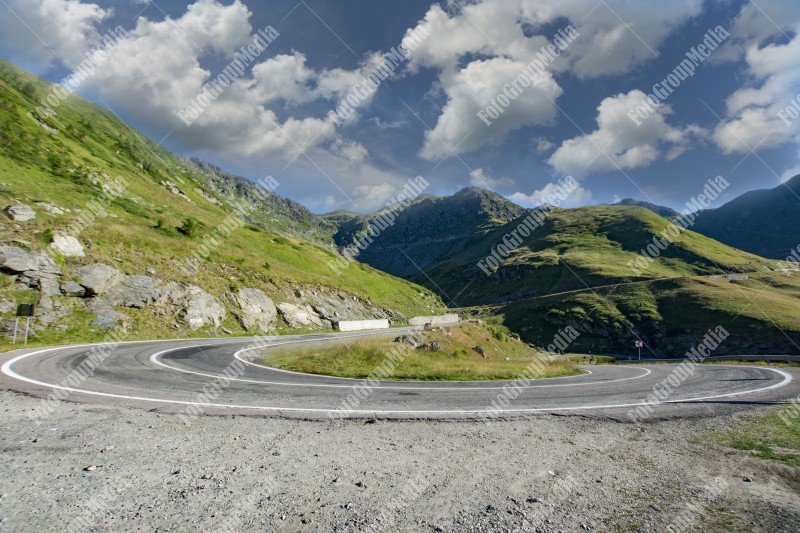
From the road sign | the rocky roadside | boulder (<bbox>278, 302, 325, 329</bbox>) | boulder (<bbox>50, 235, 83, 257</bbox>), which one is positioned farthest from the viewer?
boulder (<bbox>278, 302, 325, 329</bbox>)

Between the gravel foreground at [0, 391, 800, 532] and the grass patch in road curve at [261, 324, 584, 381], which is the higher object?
the gravel foreground at [0, 391, 800, 532]

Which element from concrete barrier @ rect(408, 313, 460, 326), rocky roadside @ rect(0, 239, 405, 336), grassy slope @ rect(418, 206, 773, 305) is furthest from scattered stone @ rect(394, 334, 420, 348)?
grassy slope @ rect(418, 206, 773, 305)

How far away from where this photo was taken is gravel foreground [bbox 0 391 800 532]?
13.6 ft

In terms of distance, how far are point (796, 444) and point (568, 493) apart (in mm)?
5648

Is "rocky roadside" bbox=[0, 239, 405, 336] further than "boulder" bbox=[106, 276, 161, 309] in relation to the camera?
No

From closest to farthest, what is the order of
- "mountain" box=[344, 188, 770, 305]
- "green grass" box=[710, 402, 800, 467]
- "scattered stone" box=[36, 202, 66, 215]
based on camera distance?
"green grass" box=[710, 402, 800, 467]
"scattered stone" box=[36, 202, 66, 215]
"mountain" box=[344, 188, 770, 305]

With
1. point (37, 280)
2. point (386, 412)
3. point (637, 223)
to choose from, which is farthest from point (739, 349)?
point (637, 223)

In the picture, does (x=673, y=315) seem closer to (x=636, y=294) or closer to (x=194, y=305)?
(x=636, y=294)

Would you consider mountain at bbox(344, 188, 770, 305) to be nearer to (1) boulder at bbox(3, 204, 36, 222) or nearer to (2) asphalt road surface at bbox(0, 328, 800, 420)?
(2) asphalt road surface at bbox(0, 328, 800, 420)

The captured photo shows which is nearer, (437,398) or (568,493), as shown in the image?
(568,493)

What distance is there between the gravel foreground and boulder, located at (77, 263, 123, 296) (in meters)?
20.9

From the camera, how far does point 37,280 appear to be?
22719mm

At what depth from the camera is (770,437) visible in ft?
24.5

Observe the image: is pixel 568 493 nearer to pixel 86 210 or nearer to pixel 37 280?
pixel 37 280
